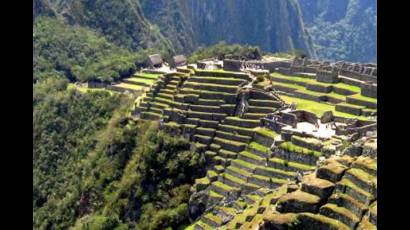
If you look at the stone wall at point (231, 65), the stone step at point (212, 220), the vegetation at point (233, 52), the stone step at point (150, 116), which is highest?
the vegetation at point (233, 52)

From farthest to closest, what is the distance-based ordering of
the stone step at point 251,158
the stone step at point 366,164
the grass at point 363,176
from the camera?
the stone step at point 251,158 → the stone step at point 366,164 → the grass at point 363,176

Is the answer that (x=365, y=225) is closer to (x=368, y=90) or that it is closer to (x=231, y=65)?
(x=368, y=90)

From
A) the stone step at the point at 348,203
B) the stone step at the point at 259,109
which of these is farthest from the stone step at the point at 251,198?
the stone step at the point at 348,203

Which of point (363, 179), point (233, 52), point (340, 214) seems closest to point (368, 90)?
point (363, 179)

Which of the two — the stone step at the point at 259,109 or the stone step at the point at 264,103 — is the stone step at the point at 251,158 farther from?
the stone step at the point at 264,103

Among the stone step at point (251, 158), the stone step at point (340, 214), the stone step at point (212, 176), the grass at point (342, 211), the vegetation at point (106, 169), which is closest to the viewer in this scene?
the stone step at point (340, 214)

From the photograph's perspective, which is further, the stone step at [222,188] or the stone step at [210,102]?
the stone step at [210,102]

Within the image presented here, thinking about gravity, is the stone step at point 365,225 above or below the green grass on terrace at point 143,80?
below
